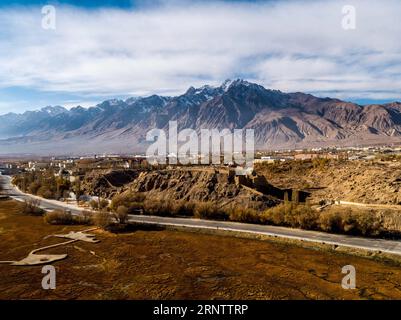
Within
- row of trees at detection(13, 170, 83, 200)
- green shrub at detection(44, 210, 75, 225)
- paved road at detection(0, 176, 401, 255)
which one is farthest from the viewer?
row of trees at detection(13, 170, 83, 200)

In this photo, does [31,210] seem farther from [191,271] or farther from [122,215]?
[191,271]

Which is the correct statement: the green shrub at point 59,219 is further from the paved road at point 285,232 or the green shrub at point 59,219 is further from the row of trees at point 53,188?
the row of trees at point 53,188

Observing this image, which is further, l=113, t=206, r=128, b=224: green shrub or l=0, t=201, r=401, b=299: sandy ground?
l=113, t=206, r=128, b=224: green shrub

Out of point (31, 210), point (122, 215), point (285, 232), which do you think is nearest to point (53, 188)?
point (31, 210)

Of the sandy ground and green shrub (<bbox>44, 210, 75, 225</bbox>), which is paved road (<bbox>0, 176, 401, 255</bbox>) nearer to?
the sandy ground

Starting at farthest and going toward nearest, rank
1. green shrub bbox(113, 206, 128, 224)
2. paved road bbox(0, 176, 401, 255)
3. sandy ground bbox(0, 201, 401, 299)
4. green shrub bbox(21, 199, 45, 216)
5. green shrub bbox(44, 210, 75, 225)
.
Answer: green shrub bbox(21, 199, 45, 216) < green shrub bbox(44, 210, 75, 225) < green shrub bbox(113, 206, 128, 224) < paved road bbox(0, 176, 401, 255) < sandy ground bbox(0, 201, 401, 299)

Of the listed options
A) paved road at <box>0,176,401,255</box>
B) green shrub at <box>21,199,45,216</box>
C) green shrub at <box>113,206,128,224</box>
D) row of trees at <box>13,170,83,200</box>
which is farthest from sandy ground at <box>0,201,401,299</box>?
row of trees at <box>13,170,83,200</box>

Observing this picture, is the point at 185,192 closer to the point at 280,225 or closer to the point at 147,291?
the point at 280,225
